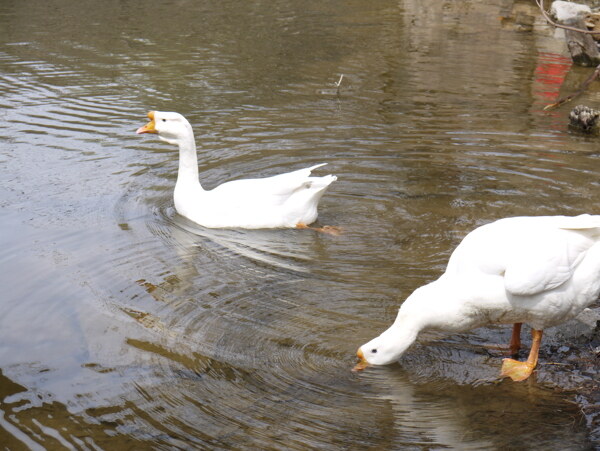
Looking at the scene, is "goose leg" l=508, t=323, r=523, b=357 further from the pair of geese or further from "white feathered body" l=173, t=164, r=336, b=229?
"white feathered body" l=173, t=164, r=336, b=229

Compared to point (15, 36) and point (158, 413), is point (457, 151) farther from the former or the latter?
point (15, 36)

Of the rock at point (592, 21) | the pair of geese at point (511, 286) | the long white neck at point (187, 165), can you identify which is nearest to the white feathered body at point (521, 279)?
the pair of geese at point (511, 286)

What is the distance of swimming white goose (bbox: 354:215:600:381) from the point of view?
183 inches

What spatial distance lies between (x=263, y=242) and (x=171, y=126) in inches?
67.3

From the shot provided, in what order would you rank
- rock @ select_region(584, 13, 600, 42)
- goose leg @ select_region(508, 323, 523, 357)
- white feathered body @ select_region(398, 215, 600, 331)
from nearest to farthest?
white feathered body @ select_region(398, 215, 600, 331) < goose leg @ select_region(508, 323, 523, 357) < rock @ select_region(584, 13, 600, 42)

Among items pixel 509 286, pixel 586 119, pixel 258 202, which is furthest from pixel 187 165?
pixel 586 119

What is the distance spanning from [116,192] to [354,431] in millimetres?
4642

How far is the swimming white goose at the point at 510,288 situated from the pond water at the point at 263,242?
8.9 inches

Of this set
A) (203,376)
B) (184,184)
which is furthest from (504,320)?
(184,184)

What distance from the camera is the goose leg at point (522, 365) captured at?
466cm

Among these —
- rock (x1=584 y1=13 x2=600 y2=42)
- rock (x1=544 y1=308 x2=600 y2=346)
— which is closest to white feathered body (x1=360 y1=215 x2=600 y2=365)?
rock (x1=544 y1=308 x2=600 y2=346)

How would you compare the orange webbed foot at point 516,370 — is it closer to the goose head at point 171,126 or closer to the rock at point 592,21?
the goose head at point 171,126

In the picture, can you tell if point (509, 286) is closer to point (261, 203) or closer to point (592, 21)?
point (261, 203)

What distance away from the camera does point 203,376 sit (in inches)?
185
